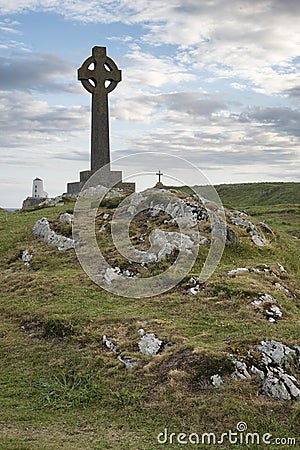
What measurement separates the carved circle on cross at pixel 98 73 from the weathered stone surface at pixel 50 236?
10744mm

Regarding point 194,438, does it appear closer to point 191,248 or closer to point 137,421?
point 137,421

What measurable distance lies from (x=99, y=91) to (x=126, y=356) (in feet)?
69.8

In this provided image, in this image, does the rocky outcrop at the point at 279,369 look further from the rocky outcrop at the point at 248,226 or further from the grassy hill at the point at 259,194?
the grassy hill at the point at 259,194

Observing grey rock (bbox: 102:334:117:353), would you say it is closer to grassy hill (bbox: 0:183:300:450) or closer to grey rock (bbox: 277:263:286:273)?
grassy hill (bbox: 0:183:300:450)

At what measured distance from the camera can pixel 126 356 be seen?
13.6m

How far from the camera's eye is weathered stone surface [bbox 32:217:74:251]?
2236 centimetres

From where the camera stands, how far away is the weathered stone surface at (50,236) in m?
22.4

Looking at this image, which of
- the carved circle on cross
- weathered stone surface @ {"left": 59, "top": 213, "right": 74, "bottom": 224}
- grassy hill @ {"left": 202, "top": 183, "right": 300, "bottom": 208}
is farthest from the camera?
grassy hill @ {"left": 202, "top": 183, "right": 300, "bottom": 208}

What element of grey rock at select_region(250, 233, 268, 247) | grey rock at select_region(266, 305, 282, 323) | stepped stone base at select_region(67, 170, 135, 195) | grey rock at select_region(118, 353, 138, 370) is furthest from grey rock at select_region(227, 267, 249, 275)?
stepped stone base at select_region(67, 170, 135, 195)

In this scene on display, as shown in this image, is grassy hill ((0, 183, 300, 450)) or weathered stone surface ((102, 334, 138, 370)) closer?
grassy hill ((0, 183, 300, 450))

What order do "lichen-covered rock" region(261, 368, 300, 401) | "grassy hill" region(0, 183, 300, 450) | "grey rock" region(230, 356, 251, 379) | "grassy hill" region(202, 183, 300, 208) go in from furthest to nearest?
1. "grassy hill" region(202, 183, 300, 208)
2. "grey rock" region(230, 356, 251, 379)
3. "lichen-covered rock" region(261, 368, 300, 401)
4. "grassy hill" region(0, 183, 300, 450)

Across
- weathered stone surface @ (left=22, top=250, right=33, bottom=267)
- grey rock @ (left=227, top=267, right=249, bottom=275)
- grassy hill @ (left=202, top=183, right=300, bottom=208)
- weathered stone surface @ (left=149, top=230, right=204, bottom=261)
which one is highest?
grassy hill @ (left=202, top=183, right=300, bottom=208)

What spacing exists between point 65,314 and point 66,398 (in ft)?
14.0

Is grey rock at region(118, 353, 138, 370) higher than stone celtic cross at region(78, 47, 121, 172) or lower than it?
lower
